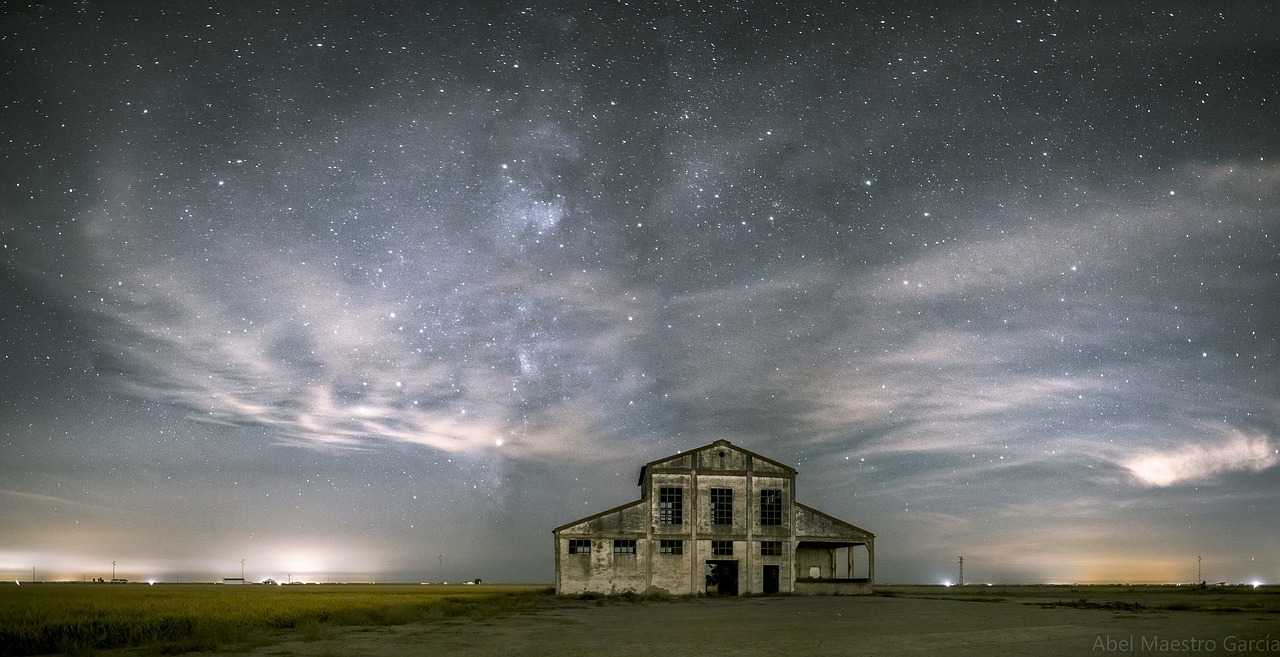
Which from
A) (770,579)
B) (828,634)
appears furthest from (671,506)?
(828,634)

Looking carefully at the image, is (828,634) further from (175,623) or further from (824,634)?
(175,623)

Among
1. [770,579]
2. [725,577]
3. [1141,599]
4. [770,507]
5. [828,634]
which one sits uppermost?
[770,507]

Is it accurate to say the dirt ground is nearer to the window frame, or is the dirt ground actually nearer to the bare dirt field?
the bare dirt field

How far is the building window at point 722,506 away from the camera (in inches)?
1797

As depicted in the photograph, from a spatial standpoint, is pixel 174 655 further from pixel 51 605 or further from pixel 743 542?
pixel 743 542

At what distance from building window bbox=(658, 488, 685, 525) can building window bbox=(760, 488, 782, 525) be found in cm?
449

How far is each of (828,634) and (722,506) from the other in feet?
82.3

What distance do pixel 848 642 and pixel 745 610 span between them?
13.6 metres

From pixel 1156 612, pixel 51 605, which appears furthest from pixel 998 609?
pixel 51 605

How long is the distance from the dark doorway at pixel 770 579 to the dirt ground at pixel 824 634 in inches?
599

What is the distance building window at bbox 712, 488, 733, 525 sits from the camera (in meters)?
45.7

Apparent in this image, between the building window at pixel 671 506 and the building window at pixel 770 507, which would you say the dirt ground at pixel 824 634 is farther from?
the building window at pixel 770 507

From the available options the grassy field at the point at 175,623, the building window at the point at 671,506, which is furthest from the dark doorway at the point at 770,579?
the grassy field at the point at 175,623

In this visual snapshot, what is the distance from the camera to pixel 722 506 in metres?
45.8
